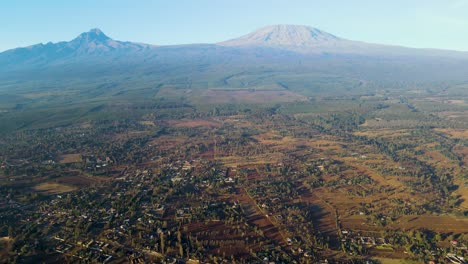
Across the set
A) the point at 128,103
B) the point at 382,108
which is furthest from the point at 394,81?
the point at 128,103

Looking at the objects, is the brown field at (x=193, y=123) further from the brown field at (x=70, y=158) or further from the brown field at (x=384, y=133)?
the brown field at (x=384, y=133)

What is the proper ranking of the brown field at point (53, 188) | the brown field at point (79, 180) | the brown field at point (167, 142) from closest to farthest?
the brown field at point (53, 188), the brown field at point (79, 180), the brown field at point (167, 142)

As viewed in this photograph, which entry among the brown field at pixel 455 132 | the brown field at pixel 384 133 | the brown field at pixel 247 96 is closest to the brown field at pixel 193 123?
the brown field at pixel 247 96

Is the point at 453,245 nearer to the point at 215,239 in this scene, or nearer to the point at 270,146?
the point at 215,239

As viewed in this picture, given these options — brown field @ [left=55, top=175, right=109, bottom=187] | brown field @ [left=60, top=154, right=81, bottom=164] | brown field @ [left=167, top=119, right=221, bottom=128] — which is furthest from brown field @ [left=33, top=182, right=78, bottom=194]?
Answer: brown field @ [left=167, top=119, right=221, bottom=128]

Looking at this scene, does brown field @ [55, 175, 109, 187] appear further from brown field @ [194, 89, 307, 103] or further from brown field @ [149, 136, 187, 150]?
brown field @ [194, 89, 307, 103]

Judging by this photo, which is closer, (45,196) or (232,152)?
(45,196)

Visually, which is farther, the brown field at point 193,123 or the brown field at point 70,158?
the brown field at point 193,123
